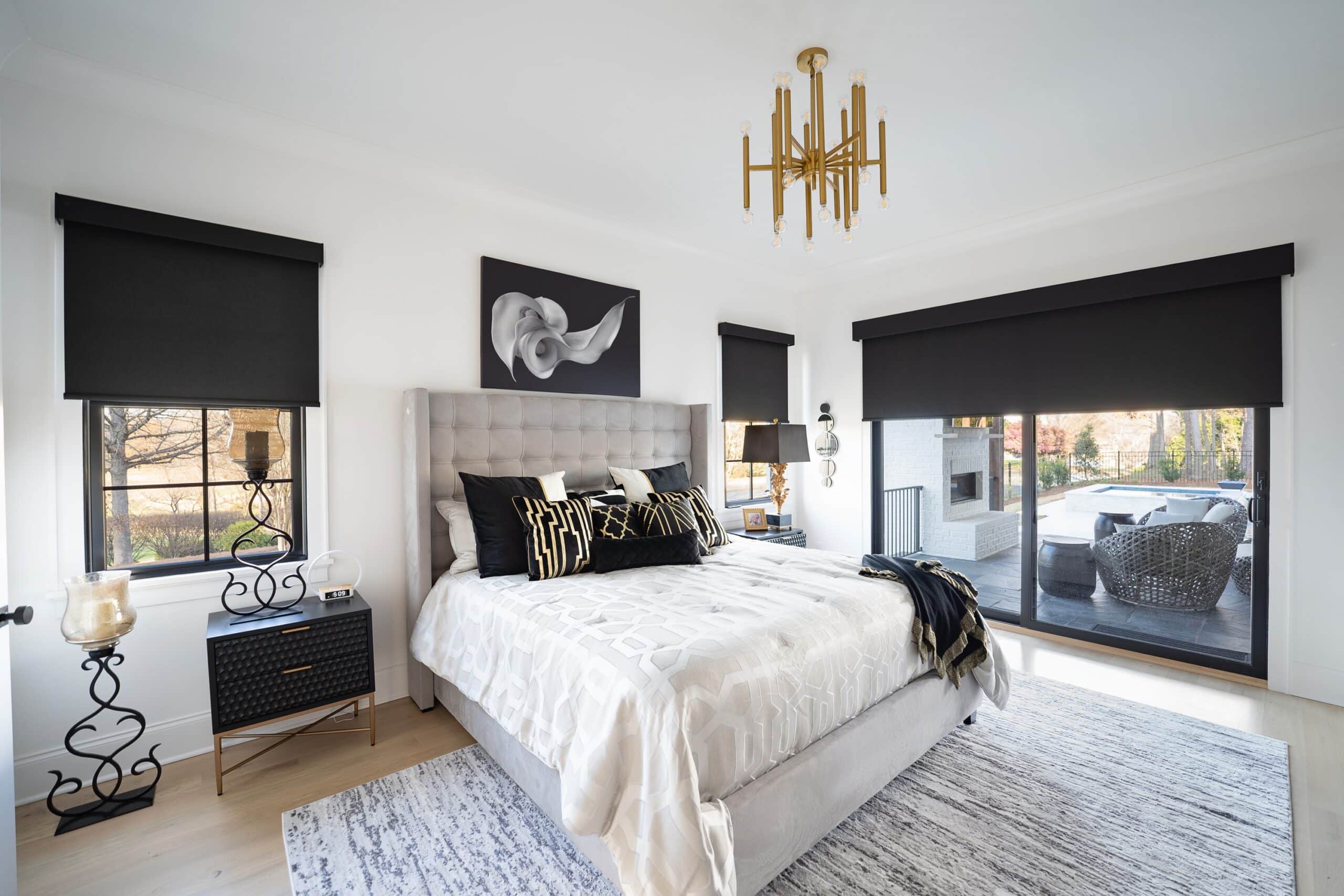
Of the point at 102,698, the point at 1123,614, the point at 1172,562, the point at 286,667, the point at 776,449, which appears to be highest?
the point at 776,449

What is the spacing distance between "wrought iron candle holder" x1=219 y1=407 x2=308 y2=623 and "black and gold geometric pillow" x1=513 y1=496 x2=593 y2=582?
100 centimetres

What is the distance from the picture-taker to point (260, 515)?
105 inches

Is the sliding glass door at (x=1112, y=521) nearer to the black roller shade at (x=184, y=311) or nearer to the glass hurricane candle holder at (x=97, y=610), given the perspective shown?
the black roller shade at (x=184, y=311)

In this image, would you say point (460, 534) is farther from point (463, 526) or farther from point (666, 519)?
point (666, 519)

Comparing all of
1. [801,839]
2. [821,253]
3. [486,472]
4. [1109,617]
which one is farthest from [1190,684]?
[486,472]

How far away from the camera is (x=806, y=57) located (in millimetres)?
2193

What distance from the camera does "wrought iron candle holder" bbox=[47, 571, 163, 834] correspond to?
1930 mm

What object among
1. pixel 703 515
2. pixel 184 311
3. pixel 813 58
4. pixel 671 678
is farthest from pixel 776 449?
pixel 184 311

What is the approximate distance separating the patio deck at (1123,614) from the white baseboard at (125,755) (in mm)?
4283

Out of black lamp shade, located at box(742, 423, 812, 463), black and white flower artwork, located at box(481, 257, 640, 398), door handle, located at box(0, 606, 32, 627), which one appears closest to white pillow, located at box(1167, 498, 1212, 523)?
black lamp shade, located at box(742, 423, 812, 463)

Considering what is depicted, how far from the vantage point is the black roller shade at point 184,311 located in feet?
7.31

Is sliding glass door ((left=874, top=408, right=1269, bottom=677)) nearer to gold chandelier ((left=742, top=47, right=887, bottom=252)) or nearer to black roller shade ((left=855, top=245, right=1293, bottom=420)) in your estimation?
black roller shade ((left=855, top=245, right=1293, bottom=420))

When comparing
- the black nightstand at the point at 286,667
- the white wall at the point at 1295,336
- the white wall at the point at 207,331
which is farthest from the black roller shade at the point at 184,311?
the white wall at the point at 1295,336

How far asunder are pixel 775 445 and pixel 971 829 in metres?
2.66
